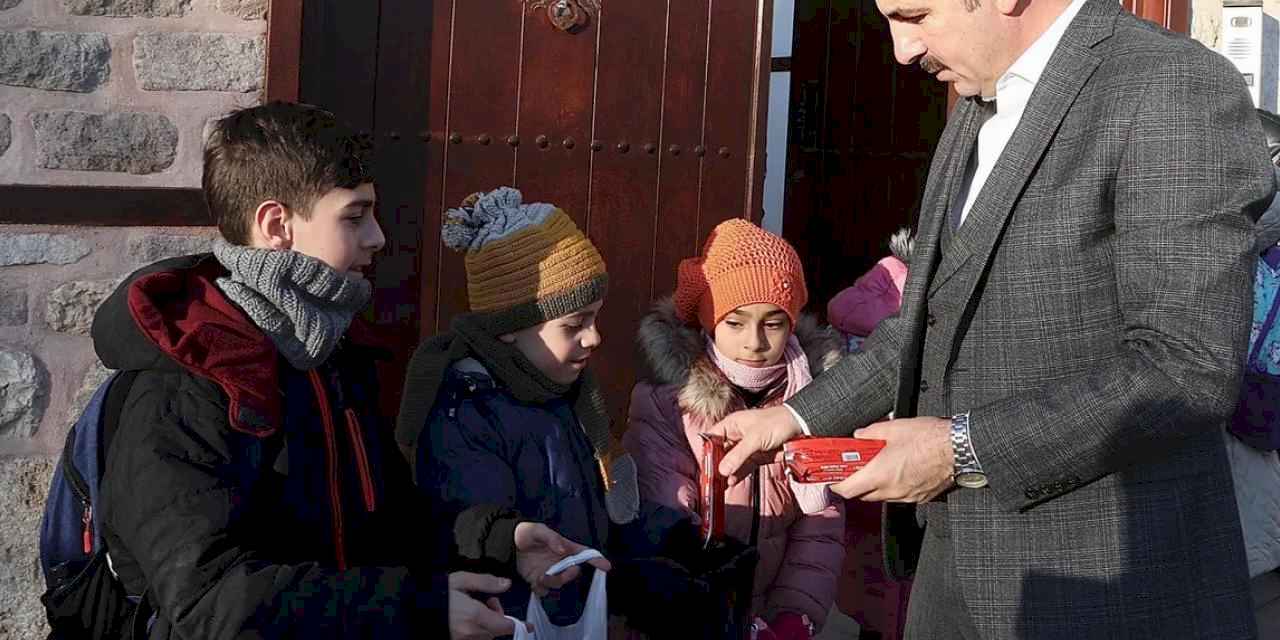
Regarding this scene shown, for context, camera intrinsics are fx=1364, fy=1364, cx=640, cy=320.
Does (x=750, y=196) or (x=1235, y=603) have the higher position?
(x=750, y=196)

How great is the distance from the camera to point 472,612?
2.09 metres

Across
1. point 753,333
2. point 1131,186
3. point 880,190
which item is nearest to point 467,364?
point 753,333

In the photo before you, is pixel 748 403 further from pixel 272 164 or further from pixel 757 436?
pixel 272 164

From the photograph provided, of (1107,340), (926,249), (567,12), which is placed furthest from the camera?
(567,12)

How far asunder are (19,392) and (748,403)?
1.80 meters

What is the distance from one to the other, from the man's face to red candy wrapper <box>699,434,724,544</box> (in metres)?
0.81

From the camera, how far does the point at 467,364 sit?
3113mm

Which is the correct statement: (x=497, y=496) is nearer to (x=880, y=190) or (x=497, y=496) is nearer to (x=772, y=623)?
(x=772, y=623)

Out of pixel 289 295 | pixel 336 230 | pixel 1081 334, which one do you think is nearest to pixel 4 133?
pixel 336 230

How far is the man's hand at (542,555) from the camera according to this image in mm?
2412

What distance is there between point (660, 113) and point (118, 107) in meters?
1.69

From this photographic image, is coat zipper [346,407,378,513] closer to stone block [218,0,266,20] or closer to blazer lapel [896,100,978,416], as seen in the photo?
blazer lapel [896,100,978,416]

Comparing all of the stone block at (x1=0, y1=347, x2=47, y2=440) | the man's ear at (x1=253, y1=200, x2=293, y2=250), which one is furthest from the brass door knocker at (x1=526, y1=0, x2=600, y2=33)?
the man's ear at (x1=253, y1=200, x2=293, y2=250)

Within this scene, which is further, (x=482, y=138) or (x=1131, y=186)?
(x=482, y=138)
